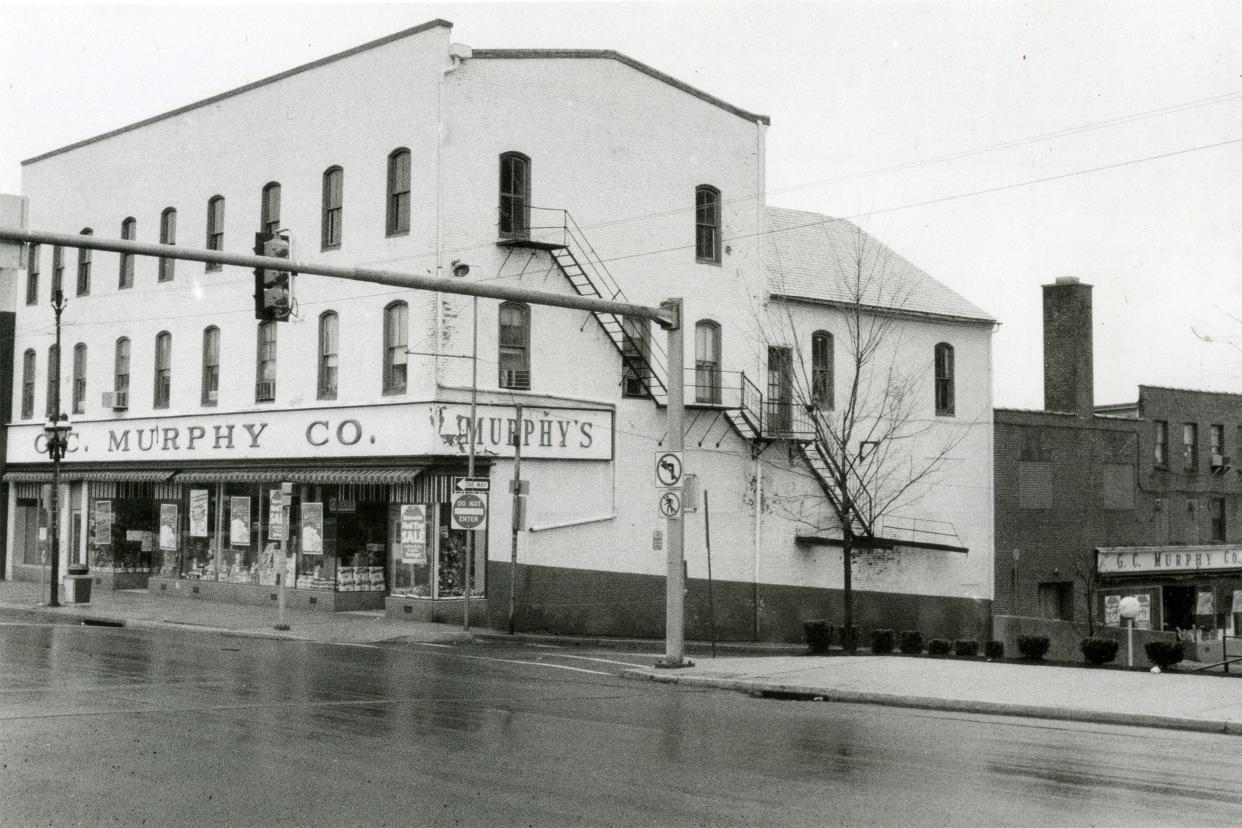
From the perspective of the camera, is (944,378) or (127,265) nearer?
(944,378)

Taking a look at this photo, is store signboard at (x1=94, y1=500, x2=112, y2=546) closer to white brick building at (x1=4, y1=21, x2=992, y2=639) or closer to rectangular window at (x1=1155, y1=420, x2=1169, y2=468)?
white brick building at (x1=4, y1=21, x2=992, y2=639)

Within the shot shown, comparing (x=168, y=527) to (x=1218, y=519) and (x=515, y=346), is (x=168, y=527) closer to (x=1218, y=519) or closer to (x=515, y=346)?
(x=515, y=346)

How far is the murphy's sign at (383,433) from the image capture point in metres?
28.3

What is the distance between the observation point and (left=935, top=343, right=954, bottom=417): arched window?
37.3 meters

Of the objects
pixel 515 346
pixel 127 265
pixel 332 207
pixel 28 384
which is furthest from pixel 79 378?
pixel 515 346

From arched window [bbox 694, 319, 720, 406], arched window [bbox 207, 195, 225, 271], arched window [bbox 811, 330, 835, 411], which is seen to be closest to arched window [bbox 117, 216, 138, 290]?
arched window [bbox 207, 195, 225, 271]

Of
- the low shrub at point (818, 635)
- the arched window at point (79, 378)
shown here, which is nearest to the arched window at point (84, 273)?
the arched window at point (79, 378)

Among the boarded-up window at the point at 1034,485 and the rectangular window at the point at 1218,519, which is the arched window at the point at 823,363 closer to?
the boarded-up window at the point at 1034,485

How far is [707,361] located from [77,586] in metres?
17.0

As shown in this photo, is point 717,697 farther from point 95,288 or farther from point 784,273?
point 95,288

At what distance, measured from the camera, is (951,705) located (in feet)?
51.2

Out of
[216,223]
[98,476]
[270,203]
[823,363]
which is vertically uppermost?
[270,203]

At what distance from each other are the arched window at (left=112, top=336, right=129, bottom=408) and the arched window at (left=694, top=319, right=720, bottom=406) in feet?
56.2

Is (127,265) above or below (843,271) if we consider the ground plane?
above
